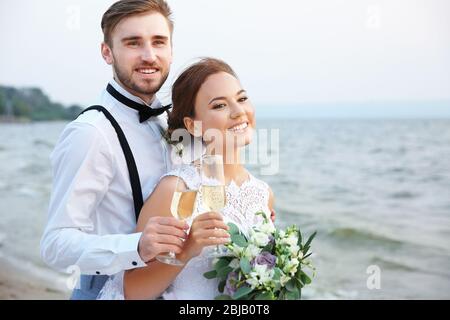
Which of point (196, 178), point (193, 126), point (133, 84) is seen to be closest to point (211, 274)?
point (196, 178)

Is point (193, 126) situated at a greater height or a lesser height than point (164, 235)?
greater

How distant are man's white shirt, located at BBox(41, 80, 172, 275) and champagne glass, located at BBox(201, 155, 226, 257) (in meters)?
0.35

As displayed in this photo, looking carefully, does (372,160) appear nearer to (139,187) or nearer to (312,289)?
(312,289)

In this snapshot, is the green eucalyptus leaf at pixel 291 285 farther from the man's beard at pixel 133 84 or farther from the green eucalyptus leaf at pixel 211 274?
the man's beard at pixel 133 84

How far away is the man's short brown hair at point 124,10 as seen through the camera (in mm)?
2961

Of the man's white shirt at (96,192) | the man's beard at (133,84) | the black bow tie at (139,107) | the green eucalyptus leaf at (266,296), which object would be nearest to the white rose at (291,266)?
the green eucalyptus leaf at (266,296)

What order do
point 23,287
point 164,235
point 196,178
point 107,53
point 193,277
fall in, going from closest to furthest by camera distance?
point 164,235, point 196,178, point 193,277, point 107,53, point 23,287

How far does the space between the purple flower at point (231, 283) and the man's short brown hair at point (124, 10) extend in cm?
129

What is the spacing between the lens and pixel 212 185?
2324 millimetres

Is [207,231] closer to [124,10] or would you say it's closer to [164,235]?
[164,235]

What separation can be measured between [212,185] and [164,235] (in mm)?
260

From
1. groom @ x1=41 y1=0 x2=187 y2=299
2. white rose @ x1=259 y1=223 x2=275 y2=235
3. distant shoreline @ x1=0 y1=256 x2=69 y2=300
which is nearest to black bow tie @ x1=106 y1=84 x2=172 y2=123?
groom @ x1=41 y1=0 x2=187 y2=299

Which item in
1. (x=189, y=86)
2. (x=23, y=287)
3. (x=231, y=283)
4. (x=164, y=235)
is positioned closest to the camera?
(x=164, y=235)

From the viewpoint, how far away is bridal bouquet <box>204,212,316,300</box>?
254cm
